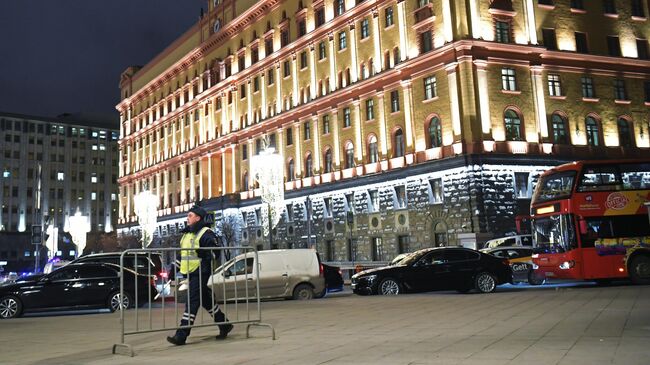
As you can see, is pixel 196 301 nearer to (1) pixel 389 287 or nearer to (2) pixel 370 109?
(1) pixel 389 287

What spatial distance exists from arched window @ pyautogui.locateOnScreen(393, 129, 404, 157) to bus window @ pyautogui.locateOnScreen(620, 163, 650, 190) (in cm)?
2084

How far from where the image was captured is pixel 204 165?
64.4m

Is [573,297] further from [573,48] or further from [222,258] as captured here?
[573,48]

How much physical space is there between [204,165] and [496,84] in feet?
119

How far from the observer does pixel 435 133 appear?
38.2 metres

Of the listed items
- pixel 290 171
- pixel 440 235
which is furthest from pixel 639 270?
pixel 290 171

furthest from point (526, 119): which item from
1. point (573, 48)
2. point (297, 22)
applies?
point (297, 22)

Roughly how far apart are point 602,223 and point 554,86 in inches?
852

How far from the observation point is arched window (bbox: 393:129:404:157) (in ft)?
133

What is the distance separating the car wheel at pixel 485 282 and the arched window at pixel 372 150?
2292 centimetres

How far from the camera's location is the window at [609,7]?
140ft

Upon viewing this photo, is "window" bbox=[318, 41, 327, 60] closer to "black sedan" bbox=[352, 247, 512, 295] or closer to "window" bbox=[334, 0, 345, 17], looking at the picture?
"window" bbox=[334, 0, 345, 17]

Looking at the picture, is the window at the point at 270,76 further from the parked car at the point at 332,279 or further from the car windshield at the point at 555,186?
the car windshield at the point at 555,186

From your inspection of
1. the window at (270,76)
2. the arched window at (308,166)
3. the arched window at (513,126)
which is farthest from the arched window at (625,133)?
the window at (270,76)
